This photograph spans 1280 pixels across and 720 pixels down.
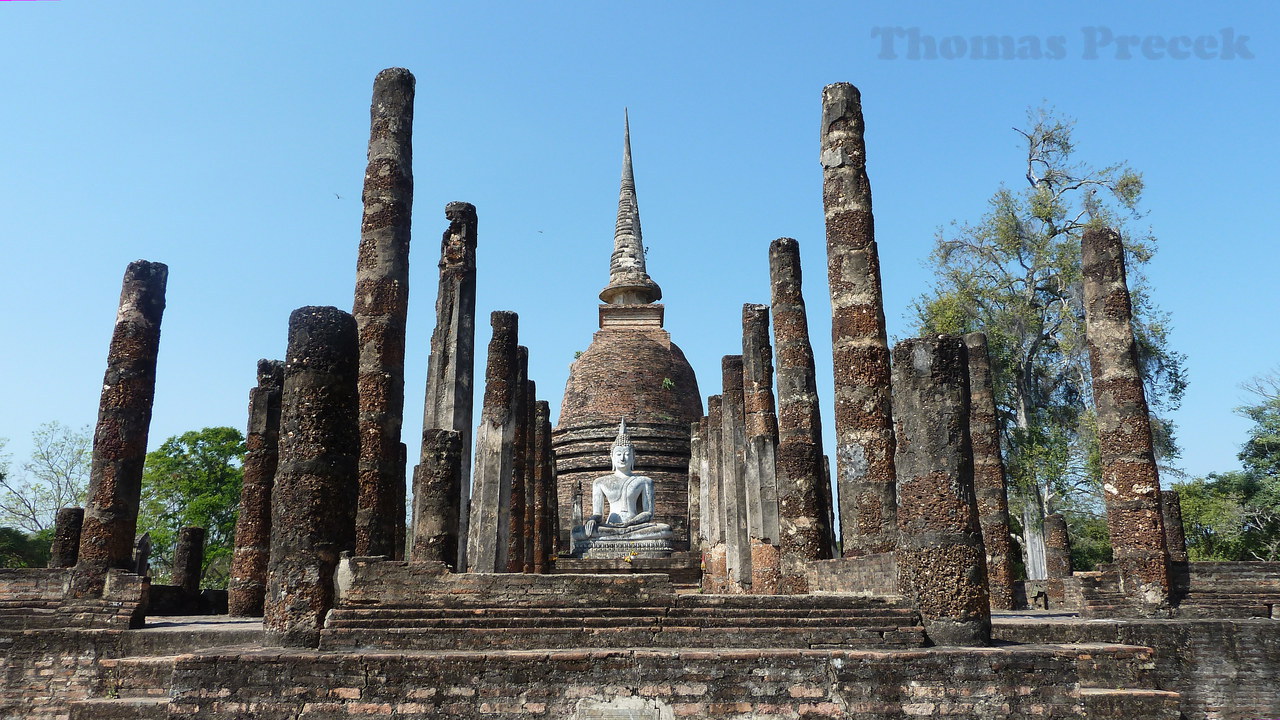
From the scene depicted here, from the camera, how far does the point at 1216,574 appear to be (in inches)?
470

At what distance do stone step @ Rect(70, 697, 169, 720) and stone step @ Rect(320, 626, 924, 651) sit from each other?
3.76 feet

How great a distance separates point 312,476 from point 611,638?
2726 millimetres

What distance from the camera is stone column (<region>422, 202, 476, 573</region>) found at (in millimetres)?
12398

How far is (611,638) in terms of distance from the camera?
740 cm

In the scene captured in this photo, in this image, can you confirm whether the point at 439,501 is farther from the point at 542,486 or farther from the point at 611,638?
the point at 542,486

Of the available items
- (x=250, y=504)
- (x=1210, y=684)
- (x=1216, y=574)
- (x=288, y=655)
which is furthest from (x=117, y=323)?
(x=1216, y=574)

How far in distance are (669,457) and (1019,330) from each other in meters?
11.6

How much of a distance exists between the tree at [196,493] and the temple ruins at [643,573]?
14.7 metres

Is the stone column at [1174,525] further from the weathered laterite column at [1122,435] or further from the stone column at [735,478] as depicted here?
the stone column at [735,478]

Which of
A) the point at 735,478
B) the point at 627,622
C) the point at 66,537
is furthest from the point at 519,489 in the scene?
the point at 627,622

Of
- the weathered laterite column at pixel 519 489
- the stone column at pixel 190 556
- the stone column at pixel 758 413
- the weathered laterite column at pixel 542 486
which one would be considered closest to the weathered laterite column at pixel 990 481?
the stone column at pixel 758 413

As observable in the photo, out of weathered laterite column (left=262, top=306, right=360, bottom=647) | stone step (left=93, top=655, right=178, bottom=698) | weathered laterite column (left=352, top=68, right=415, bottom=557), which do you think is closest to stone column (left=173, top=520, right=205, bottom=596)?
weathered laterite column (left=352, top=68, right=415, bottom=557)

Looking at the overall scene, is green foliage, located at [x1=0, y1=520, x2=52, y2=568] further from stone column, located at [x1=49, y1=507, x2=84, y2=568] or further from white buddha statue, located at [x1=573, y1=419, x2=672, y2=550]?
white buddha statue, located at [x1=573, y1=419, x2=672, y2=550]

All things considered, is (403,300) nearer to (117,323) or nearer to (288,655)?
(117,323)
